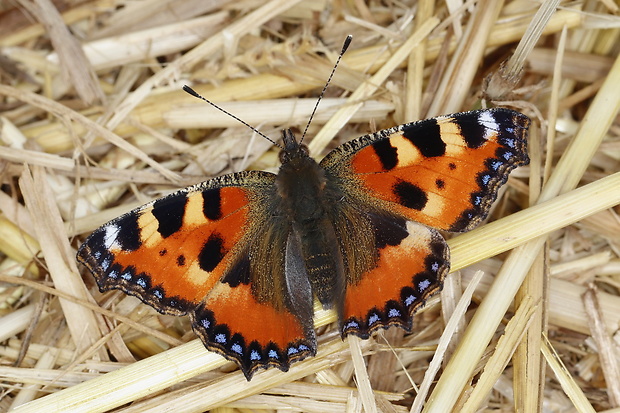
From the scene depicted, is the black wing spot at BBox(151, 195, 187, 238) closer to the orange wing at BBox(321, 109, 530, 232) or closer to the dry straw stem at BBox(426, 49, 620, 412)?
the orange wing at BBox(321, 109, 530, 232)

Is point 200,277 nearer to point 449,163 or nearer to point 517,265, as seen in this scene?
point 449,163

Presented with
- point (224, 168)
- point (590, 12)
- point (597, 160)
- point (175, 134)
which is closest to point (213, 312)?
point (224, 168)

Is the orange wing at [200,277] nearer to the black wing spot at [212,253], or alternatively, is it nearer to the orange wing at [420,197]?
the black wing spot at [212,253]

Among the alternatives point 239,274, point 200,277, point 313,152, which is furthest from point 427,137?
point 200,277

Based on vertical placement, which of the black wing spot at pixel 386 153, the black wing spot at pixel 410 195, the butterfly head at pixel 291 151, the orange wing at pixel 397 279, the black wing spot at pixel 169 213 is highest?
the butterfly head at pixel 291 151

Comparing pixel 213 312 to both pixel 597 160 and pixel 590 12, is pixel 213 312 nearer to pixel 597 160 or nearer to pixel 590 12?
pixel 597 160

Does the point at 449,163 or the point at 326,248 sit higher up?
the point at 449,163

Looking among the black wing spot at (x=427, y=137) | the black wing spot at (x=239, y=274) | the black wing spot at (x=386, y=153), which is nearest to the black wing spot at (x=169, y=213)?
the black wing spot at (x=239, y=274)
